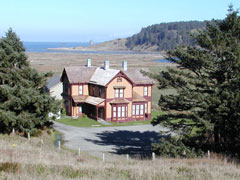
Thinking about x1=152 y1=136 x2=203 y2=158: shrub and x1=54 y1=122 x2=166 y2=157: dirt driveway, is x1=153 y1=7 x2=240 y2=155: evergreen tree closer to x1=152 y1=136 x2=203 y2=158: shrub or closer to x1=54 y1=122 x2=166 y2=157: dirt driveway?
x1=152 y1=136 x2=203 y2=158: shrub

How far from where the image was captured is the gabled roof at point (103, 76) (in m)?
41.2

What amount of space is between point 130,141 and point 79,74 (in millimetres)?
16210

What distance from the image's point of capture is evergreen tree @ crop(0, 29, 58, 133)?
2748cm

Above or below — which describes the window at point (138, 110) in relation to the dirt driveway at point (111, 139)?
above

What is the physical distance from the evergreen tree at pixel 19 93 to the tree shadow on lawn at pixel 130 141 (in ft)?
21.6

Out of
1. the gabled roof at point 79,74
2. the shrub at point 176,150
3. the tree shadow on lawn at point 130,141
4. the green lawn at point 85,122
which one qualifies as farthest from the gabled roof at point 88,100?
the shrub at point 176,150

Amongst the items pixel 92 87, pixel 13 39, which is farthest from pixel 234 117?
pixel 92 87

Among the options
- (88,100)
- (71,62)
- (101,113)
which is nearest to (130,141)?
(101,113)

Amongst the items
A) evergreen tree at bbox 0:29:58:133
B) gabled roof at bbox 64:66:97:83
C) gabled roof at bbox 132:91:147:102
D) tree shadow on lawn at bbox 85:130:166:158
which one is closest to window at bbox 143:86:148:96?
gabled roof at bbox 132:91:147:102

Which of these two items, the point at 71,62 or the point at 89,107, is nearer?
the point at 89,107

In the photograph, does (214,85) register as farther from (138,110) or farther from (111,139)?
(138,110)

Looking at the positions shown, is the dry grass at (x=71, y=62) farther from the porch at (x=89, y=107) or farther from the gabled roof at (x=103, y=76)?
the porch at (x=89, y=107)

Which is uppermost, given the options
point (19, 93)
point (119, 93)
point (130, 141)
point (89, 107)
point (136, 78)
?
point (136, 78)

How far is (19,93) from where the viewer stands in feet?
89.9
